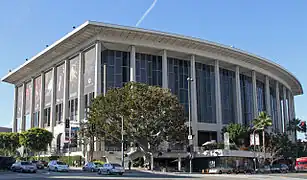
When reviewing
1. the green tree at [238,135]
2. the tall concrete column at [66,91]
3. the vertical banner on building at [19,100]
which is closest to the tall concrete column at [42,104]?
the tall concrete column at [66,91]

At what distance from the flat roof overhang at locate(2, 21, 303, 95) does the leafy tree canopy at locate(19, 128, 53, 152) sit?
62.6 feet

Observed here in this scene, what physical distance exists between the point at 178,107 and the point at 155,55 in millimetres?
29591

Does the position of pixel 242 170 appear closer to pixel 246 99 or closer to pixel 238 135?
pixel 238 135

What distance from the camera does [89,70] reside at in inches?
3172

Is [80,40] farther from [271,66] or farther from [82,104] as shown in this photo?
[271,66]

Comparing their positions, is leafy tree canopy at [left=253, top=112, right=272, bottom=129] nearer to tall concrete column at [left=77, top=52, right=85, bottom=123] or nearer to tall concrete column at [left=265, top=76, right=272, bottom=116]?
tall concrete column at [left=265, top=76, right=272, bottom=116]

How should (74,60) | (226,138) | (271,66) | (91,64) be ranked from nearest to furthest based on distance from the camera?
(226,138) → (91,64) → (74,60) → (271,66)

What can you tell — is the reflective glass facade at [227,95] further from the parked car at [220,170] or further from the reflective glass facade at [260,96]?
the parked car at [220,170]

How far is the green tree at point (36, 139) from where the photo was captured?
82.1 m

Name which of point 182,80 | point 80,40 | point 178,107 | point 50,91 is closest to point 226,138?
point 178,107

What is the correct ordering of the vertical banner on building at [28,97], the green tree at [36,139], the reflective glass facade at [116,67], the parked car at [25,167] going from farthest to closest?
the vertical banner on building at [28,97] → the green tree at [36,139] → the reflective glass facade at [116,67] → the parked car at [25,167]

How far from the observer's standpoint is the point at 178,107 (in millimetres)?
59781

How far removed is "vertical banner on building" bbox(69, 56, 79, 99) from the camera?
8406 cm

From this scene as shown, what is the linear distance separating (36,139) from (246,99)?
52744 mm
